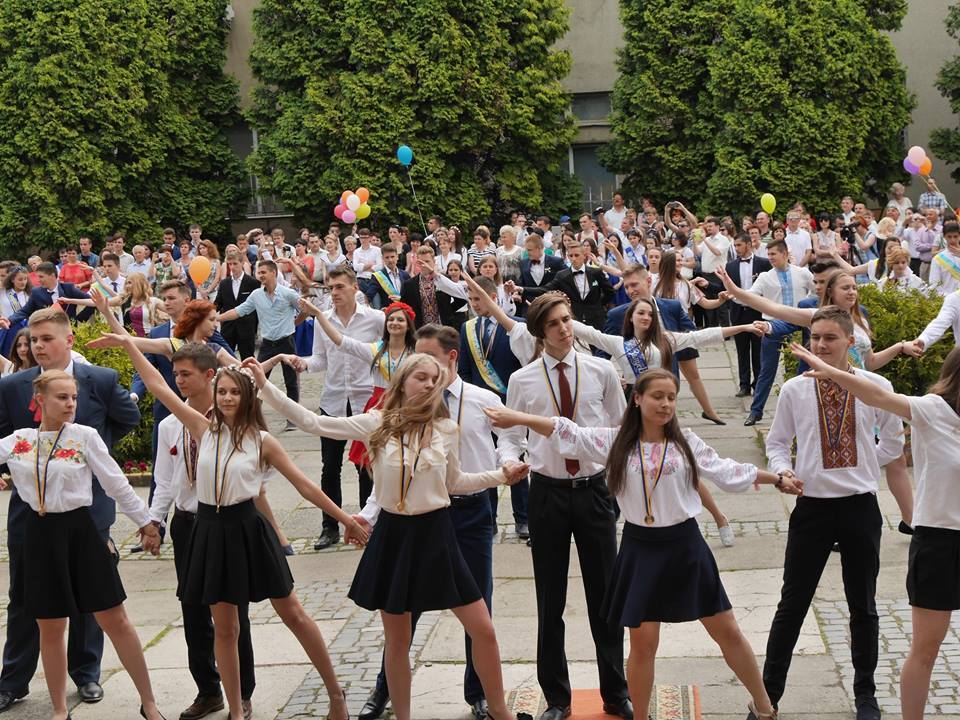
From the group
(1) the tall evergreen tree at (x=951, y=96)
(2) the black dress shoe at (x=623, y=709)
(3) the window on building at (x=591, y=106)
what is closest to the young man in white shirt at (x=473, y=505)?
(2) the black dress shoe at (x=623, y=709)

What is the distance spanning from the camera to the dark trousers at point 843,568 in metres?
6.27

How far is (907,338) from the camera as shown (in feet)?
38.3

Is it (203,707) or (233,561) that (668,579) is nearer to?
(233,561)

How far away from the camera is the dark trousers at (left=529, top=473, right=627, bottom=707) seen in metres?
6.51

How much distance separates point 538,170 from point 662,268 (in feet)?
53.4

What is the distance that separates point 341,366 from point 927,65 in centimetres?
2216

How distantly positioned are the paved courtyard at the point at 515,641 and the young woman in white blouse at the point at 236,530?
0.67 meters

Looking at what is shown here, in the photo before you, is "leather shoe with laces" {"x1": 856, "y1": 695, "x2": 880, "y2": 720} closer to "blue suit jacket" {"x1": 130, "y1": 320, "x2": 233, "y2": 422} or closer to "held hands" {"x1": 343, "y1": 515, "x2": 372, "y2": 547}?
"held hands" {"x1": 343, "y1": 515, "x2": 372, "y2": 547}

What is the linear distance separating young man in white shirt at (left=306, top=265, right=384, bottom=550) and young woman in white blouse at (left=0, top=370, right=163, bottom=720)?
10.1 feet

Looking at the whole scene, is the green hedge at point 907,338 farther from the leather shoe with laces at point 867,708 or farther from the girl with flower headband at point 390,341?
the leather shoe with laces at point 867,708

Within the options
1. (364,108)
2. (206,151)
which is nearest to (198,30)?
(206,151)

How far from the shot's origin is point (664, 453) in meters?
6.02

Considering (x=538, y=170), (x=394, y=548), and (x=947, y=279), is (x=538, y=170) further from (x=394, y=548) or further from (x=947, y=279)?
(x=394, y=548)

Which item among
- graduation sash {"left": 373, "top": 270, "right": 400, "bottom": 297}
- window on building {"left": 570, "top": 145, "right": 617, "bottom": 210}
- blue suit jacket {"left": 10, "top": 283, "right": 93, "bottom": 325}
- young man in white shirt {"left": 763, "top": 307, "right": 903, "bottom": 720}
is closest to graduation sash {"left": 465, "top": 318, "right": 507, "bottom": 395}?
young man in white shirt {"left": 763, "top": 307, "right": 903, "bottom": 720}
